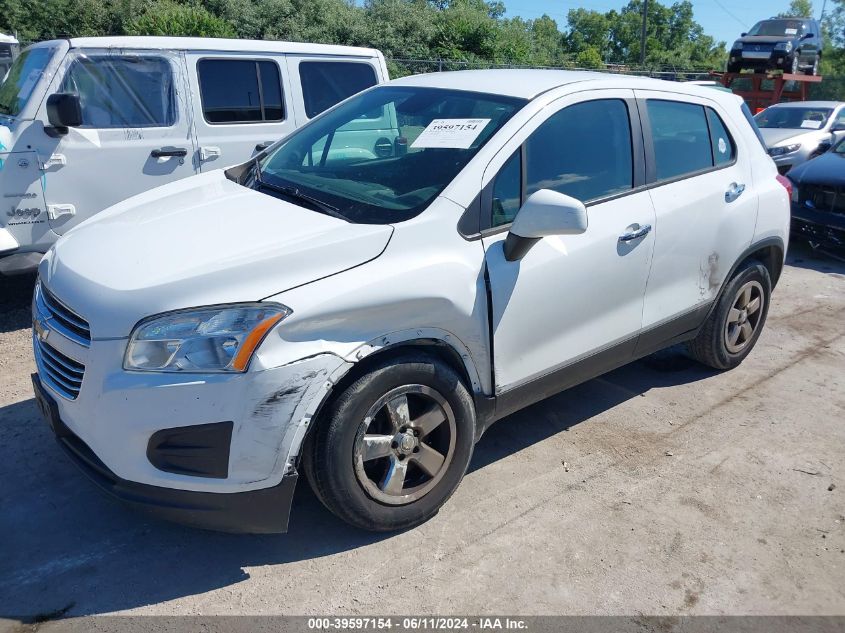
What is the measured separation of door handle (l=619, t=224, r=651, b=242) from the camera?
3.57 meters

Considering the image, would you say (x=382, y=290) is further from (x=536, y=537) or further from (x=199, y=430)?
(x=536, y=537)

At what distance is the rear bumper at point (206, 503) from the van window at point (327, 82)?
15.5 ft

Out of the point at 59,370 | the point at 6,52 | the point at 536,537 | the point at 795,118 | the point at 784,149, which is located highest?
the point at 6,52

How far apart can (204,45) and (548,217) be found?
4.36 metres

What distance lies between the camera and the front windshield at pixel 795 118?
12203mm

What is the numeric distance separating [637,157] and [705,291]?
3.23 ft

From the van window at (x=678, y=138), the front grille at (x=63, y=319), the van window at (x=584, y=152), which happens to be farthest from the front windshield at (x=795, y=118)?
the front grille at (x=63, y=319)

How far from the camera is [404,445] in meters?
2.93

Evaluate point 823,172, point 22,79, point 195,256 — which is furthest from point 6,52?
point 823,172

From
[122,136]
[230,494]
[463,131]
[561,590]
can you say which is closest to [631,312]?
[463,131]

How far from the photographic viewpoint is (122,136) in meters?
5.75

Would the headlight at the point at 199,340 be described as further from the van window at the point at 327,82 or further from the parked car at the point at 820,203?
the parked car at the point at 820,203

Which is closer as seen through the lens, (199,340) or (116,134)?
(199,340)

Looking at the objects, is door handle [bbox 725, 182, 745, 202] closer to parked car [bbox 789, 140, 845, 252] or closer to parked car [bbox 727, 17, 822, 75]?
parked car [bbox 789, 140, 845, 252]
